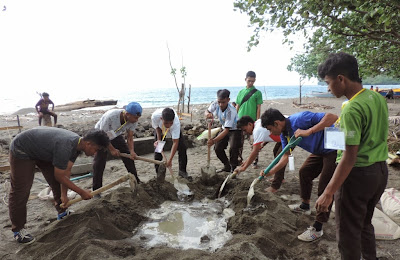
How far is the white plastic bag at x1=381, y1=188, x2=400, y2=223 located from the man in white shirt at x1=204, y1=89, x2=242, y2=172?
2.36m

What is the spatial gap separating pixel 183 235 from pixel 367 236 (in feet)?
6.18

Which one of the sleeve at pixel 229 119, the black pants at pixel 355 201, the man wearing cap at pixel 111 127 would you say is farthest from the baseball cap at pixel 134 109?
the black pants at pixel 355 201

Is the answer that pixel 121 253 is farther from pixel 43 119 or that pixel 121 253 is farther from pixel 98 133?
pixel 43 119

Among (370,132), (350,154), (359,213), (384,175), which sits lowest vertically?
(359,213)

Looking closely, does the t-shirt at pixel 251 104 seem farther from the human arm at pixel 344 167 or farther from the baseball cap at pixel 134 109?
the human arm at pixel 344 167

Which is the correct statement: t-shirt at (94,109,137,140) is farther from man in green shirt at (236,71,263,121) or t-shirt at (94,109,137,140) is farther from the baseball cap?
man in green shirt at (236,71,263,121)

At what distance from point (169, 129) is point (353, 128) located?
3.16 m

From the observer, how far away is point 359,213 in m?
1.80

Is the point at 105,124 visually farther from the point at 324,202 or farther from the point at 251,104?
the point at 324,202

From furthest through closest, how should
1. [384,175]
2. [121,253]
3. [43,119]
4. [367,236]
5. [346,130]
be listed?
[43,119] < [121,253] < [367,236] < [384,175] < [346,130]

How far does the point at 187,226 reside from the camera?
10.7ft

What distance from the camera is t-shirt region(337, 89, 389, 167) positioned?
1.61 metres

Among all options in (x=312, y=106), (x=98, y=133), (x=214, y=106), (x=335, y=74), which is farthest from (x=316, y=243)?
(x=312, y=106)

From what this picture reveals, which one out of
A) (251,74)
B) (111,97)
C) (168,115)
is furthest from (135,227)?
(111,97)
